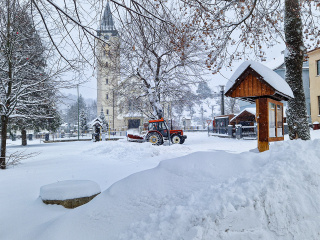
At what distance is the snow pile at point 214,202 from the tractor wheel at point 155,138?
41.9ft

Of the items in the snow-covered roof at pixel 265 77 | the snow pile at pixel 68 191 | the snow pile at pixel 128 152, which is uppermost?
the snow-covered roof at pixel 265 77

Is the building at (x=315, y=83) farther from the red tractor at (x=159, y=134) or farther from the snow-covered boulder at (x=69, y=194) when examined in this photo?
the snow-covered boulder at (x=69, y=194)

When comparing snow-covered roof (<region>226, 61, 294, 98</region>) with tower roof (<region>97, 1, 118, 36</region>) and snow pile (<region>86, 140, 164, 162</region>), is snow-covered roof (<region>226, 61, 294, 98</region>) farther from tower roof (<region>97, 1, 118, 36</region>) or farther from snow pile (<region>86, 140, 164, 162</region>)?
snow pile (<region>86, 140, 164, 162</region>)

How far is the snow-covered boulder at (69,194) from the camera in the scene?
387 centimetres

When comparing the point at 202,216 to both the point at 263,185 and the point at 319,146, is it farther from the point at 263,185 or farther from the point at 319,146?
the point at 319,146

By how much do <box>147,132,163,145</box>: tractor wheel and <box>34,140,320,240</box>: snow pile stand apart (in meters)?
12.8

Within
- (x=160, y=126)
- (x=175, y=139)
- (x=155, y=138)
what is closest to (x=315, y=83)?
(x=175, y=139)

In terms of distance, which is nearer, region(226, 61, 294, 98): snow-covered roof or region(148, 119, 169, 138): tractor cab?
region(226, 61, 294, 98): snow-covered roof

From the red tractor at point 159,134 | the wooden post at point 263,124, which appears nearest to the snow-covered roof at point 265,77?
the wooden post at point 263,124

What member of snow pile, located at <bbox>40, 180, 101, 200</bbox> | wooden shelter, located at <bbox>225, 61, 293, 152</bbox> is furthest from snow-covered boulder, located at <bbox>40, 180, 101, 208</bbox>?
wooden shelter, located at <bbox>225, 61, 293, 152</bbox>

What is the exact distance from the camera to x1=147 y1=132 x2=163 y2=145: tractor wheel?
653 inches

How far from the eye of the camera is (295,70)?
275 inches

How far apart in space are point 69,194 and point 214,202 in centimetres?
272

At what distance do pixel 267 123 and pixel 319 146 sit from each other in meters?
2.21
